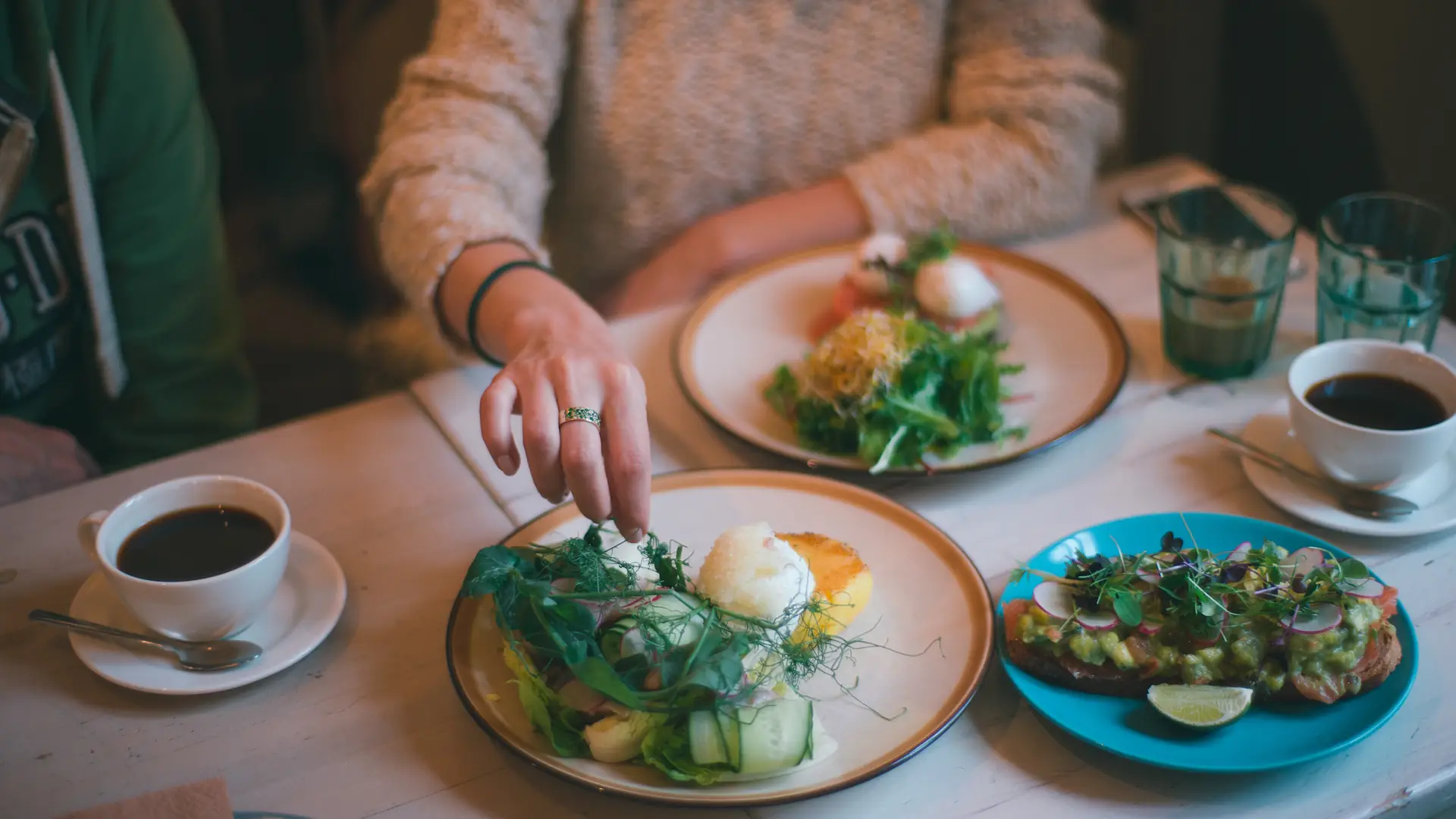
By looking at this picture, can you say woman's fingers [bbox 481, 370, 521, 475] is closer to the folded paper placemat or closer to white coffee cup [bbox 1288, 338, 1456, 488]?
the folded paper placemat

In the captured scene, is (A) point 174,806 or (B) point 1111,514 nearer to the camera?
(A) point 174,806

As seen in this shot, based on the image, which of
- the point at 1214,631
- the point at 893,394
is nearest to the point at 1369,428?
the point at 1214,631

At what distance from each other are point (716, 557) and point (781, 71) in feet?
3.00

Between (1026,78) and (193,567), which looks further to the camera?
(1026,78)

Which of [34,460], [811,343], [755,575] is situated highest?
[755,575]

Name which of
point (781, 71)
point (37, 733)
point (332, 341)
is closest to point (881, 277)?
point (781, 71)

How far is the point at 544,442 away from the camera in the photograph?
0.97 m

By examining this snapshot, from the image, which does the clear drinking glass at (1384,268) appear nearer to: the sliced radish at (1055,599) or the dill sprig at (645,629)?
the sliced radish at (1055,599)

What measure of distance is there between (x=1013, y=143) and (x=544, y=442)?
926 mm

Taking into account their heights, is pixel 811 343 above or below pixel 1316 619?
below

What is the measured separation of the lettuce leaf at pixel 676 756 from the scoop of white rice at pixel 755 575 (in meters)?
0.11

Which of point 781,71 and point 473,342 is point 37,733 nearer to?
point 473,342

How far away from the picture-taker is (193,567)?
38.1 inches

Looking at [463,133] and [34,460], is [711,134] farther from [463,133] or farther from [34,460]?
[34,460]
